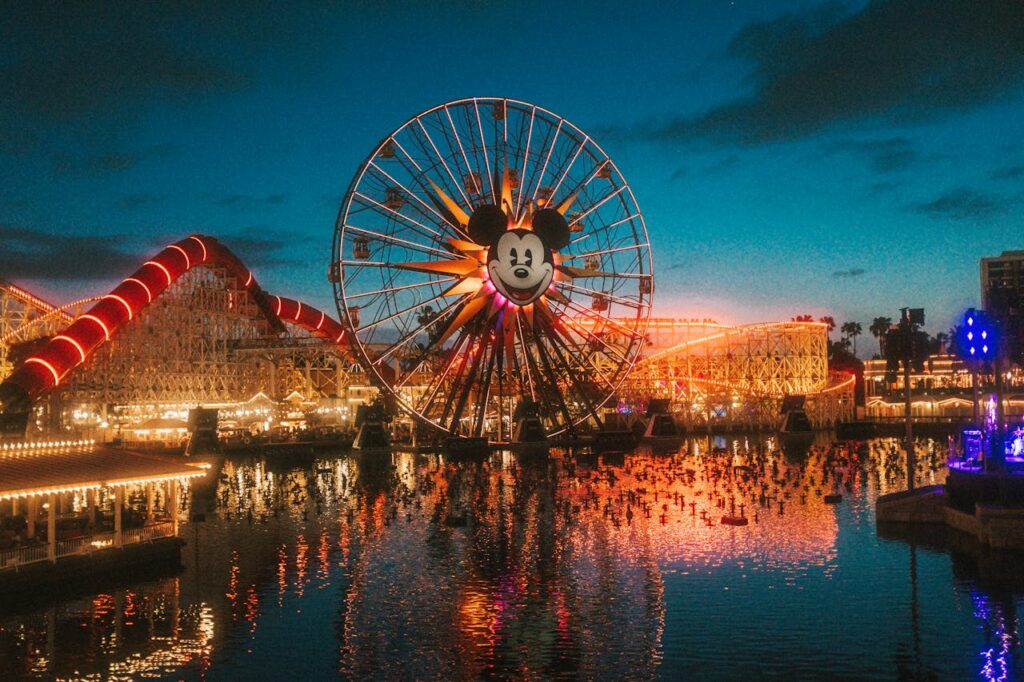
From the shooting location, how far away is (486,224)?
65812 mm

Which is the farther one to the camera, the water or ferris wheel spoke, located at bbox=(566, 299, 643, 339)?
ferris wheel spoke, located at bbox=(566, 299, 643, 339)

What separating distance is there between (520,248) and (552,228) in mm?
3068

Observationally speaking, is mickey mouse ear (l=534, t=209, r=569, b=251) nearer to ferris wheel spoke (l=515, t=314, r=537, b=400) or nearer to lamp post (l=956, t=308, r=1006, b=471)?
ferris wheel spoke (l=515, t=314, r=537, b=400)

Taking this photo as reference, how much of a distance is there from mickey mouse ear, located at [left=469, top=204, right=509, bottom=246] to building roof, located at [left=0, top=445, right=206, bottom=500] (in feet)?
112

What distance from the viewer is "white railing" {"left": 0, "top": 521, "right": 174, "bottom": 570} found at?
28.5 meters

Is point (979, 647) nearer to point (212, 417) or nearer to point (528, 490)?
point (528, 490)

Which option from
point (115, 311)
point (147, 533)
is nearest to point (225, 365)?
point (115, 311)

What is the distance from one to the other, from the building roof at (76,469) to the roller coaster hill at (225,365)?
2439 centimetres

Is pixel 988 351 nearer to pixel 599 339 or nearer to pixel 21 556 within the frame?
pixel 21 556

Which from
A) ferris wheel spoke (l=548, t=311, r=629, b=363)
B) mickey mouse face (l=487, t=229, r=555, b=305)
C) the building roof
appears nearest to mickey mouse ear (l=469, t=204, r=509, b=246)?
mickey mouse face (l=487, t=229, r=555, b=305)

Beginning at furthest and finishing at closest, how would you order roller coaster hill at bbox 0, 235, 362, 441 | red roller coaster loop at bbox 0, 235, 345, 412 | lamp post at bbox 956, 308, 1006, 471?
roller coaster hill at bbox 0, 235, 362, 441, red roller coaster loop at bbox 0, 235, 345, 412, lamp post at bbox 956, 308, 1006, 471

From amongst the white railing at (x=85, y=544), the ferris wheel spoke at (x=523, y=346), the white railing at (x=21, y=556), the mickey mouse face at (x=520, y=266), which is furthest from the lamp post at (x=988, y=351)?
the ferris wheel spoke at (x=523, y=346)

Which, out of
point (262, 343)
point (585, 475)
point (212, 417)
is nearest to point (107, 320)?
point (212, 417)

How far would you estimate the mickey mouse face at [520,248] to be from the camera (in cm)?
6600
